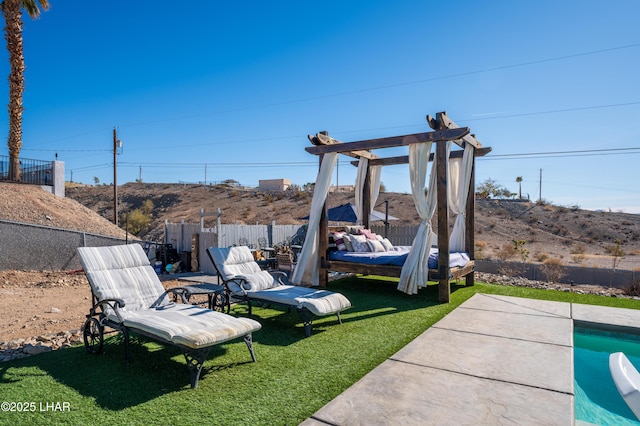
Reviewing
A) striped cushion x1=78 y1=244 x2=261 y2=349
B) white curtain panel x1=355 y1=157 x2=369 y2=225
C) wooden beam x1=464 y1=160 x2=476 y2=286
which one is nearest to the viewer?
striped cushion x1=78 y1=244 x2=261 y2=349

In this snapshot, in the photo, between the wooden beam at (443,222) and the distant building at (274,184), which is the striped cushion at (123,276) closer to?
the wooden beam at (443,222)

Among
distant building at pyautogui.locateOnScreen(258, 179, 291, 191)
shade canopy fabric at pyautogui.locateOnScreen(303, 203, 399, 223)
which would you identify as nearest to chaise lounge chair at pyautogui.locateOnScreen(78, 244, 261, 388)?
shade canopy fabric at pyautogui.locateOnScreen(303, 203, 399, 223)

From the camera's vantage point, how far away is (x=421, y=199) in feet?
22.5

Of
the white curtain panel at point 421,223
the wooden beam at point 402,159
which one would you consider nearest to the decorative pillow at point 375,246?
the white curtain panel at point 421,223

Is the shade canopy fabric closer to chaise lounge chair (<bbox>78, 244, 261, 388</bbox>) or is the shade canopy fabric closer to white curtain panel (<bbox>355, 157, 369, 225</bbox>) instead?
white curtain panel (<bbox>355, 157, 369, 225</bbox>)

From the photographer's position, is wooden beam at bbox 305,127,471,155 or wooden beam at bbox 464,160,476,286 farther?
wooden beam at bbox 464,160,476,286

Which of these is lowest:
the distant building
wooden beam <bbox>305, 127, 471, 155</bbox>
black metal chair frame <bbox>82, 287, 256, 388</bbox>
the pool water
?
the pool water

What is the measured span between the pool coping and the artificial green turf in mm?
249

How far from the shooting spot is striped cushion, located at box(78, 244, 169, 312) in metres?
4.22

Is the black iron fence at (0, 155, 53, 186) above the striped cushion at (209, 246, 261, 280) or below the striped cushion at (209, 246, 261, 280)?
above

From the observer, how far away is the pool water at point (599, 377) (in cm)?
321

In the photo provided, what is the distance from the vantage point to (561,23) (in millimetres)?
10398

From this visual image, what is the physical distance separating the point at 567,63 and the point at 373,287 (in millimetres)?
12281

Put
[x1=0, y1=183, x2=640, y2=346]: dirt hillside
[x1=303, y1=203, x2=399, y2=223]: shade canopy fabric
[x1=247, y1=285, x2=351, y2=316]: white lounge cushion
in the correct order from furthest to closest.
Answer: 1. [x1=303, y1=203, x2=399, y2=223]: shade canopy fabric
2. [x1=0, y1=183, x2=640, y2=346]: dirt hillside
3. [x1=247, y1=285, x2=351, y2=316]: white lounge cushion
